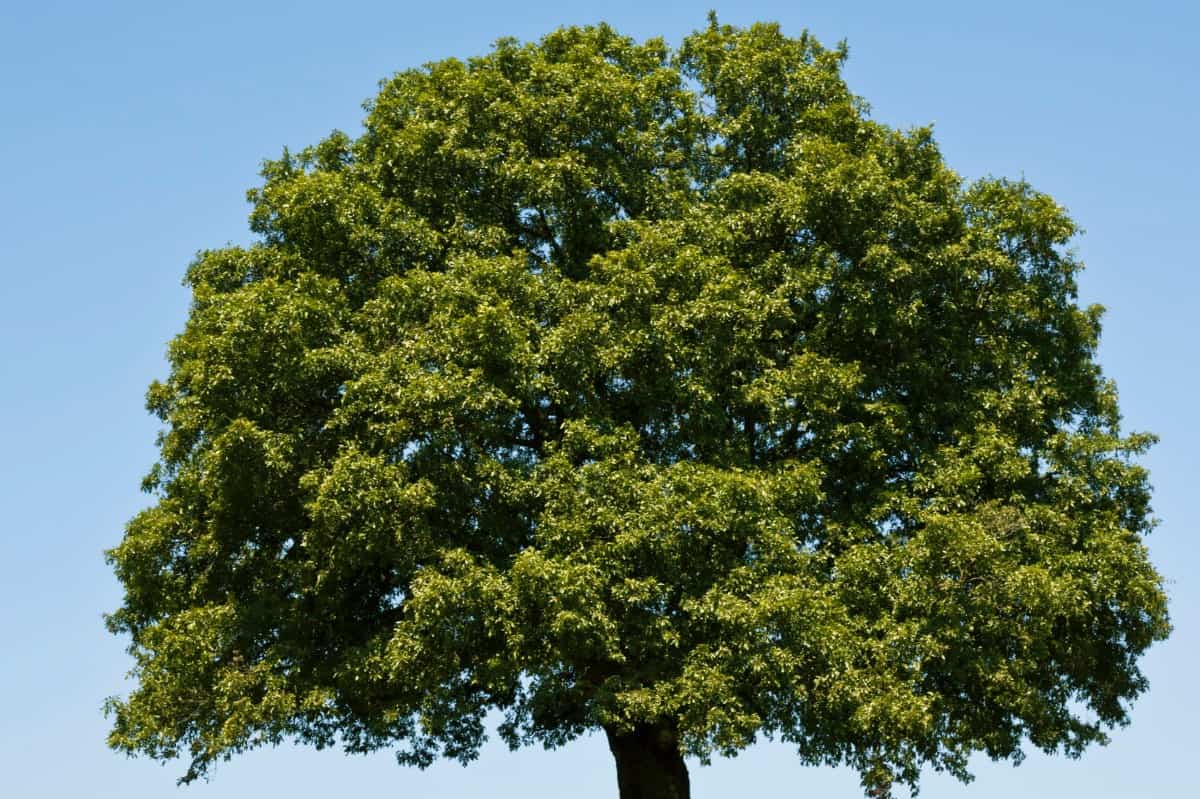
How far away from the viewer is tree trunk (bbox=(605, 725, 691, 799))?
81.6 feet

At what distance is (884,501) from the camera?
76.5ft

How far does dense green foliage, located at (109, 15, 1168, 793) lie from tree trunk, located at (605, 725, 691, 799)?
1.24 ft

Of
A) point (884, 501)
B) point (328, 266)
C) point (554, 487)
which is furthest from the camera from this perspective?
point (328, 266)

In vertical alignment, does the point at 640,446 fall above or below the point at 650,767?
above

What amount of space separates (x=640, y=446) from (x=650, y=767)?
20.7 ft

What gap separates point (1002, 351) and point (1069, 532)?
3619mm

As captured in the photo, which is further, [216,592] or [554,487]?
[216,592]

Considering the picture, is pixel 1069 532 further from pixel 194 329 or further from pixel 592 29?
pixel 194 329

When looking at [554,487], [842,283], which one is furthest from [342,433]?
[842,283]

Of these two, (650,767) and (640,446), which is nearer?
(640,446)

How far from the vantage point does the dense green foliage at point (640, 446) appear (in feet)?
70.3

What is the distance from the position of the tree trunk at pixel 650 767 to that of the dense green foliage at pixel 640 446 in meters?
0.38

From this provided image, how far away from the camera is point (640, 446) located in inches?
917

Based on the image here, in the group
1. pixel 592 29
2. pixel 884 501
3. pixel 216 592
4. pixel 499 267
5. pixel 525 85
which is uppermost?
pixel 592 29
